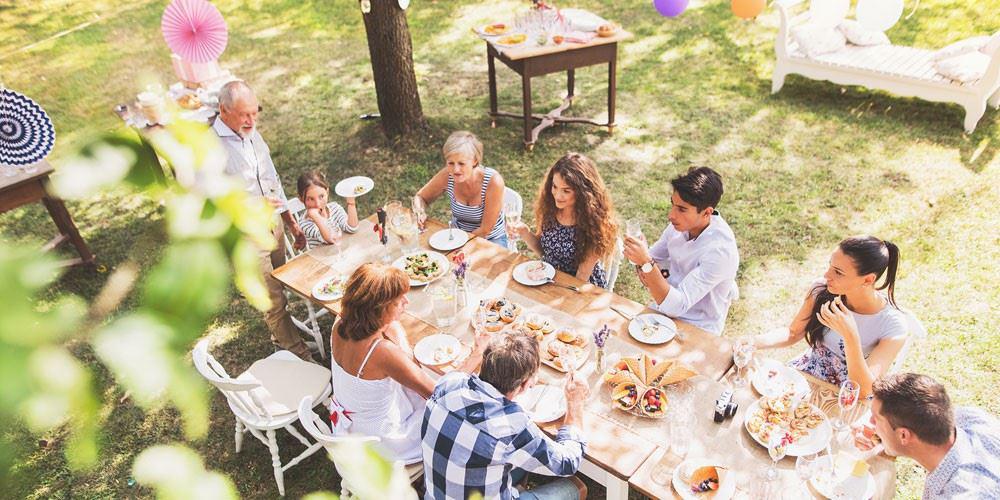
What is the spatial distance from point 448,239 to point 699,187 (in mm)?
1490

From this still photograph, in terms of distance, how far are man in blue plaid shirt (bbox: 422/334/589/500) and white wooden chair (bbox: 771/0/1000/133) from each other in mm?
5501

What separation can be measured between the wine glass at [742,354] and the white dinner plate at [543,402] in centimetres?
72

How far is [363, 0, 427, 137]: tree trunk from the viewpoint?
601 cm

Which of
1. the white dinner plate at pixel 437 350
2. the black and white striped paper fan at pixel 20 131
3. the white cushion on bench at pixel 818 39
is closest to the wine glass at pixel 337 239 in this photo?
the white dinner plate at pixel 437 350

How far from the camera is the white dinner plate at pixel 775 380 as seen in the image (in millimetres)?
2662

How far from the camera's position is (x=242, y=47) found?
952 cm

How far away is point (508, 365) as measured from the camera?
2500mm

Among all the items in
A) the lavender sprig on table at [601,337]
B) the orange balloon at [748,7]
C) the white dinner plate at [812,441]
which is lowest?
the white dinner plate at [812,441]

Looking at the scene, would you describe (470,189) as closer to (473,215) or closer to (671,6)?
(473,215)

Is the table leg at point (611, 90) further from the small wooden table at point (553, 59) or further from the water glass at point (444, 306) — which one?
the water glass at point (444, 306)

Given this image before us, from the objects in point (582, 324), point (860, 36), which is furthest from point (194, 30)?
point (860, 36)

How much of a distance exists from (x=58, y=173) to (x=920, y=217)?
5.84 m

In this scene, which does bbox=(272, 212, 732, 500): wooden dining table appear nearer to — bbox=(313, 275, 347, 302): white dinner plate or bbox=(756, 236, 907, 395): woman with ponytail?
bbox=(313, 275, 347, 302): white dinner plate

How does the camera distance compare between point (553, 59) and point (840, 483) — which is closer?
point (840, 483)
